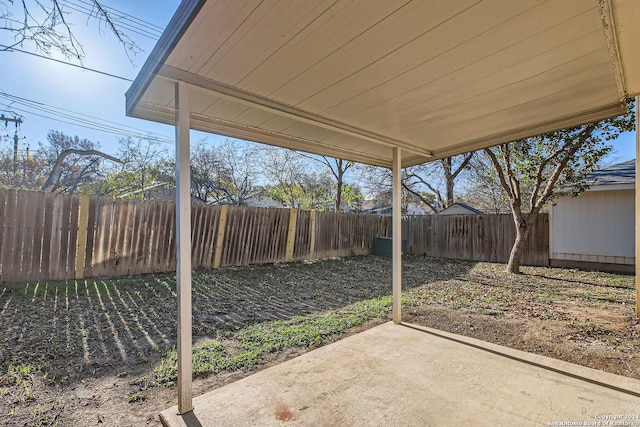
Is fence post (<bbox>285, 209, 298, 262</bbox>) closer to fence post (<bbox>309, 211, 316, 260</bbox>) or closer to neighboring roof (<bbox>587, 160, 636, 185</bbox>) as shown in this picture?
fence post (<bbox>309, 211, 316, 260</bbox>)

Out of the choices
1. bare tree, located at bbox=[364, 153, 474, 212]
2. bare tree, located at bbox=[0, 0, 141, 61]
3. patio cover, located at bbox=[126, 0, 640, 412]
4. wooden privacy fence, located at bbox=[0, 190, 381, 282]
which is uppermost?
bare tree, located at bbox=[364, 153, 474, 212]

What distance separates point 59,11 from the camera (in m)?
2.03

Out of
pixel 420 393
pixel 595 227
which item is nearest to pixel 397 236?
pixel 420 393

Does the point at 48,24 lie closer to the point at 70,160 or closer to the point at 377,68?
the point at 377,68

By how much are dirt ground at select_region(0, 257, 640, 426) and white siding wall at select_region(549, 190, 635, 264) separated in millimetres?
777

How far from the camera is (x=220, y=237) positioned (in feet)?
21.8

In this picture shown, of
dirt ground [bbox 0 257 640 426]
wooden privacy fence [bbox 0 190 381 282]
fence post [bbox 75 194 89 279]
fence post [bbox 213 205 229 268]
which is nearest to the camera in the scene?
dirt ground [bbox 0 257 640 426]

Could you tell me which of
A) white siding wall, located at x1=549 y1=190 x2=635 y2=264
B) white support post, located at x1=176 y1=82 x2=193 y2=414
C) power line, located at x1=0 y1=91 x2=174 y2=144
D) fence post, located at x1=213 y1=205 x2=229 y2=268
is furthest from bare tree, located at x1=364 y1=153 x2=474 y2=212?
white support post, located at x1=176 y1=82 x2=193 y2=414

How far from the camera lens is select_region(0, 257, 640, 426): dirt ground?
1932 mm

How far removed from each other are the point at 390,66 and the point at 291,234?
6.46m

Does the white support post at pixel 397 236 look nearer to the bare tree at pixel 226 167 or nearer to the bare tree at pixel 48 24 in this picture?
the bare tree at pixel 48 24

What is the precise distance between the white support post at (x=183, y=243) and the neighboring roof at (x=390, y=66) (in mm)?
217

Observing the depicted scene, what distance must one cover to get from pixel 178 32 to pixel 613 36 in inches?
84.1

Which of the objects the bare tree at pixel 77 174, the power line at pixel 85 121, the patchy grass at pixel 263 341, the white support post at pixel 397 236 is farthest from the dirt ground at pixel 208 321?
the power line at pixel 85 121
